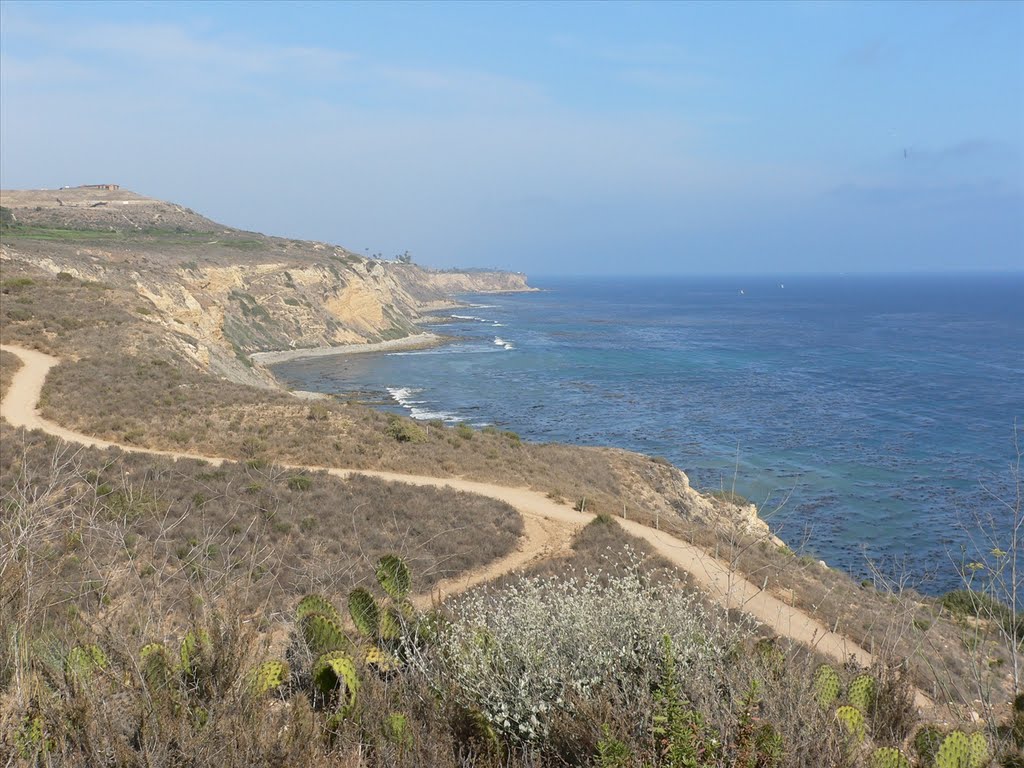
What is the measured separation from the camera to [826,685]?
6059 mm

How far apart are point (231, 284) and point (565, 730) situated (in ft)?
258

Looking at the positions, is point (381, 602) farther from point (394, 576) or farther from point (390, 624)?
point (390, 624)

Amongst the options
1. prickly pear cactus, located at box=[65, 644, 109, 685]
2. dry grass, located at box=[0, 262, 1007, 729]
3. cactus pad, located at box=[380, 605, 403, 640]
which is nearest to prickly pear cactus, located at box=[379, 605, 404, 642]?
cactus pad, located at box=[380, 605, 403, 640]

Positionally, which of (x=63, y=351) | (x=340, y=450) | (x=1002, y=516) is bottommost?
(x=1002, y=516)

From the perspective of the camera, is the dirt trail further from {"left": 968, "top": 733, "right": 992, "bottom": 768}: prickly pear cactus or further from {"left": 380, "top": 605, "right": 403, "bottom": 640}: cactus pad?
Answer: {"left": 968, "top": 733, "right": 992, "bottom": 768}: prickly pear cactus

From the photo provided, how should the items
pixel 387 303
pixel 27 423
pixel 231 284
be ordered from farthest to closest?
pixel 387 303 → pixel 231 284 → pixel 27 423

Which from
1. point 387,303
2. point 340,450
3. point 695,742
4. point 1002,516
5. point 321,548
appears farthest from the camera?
point 387,303

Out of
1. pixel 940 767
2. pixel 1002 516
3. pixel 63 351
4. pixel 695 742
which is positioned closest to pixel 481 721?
pixel 695 742

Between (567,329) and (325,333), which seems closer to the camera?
A: (325,333)

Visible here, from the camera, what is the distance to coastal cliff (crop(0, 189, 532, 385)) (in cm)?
4988

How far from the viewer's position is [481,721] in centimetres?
492

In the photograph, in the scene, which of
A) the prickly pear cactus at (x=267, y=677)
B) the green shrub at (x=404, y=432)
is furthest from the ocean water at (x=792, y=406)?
the green shrub at (x=404, y=432)

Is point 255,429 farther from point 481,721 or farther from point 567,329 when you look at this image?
point 567,329

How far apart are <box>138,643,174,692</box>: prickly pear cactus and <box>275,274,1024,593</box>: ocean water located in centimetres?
436
